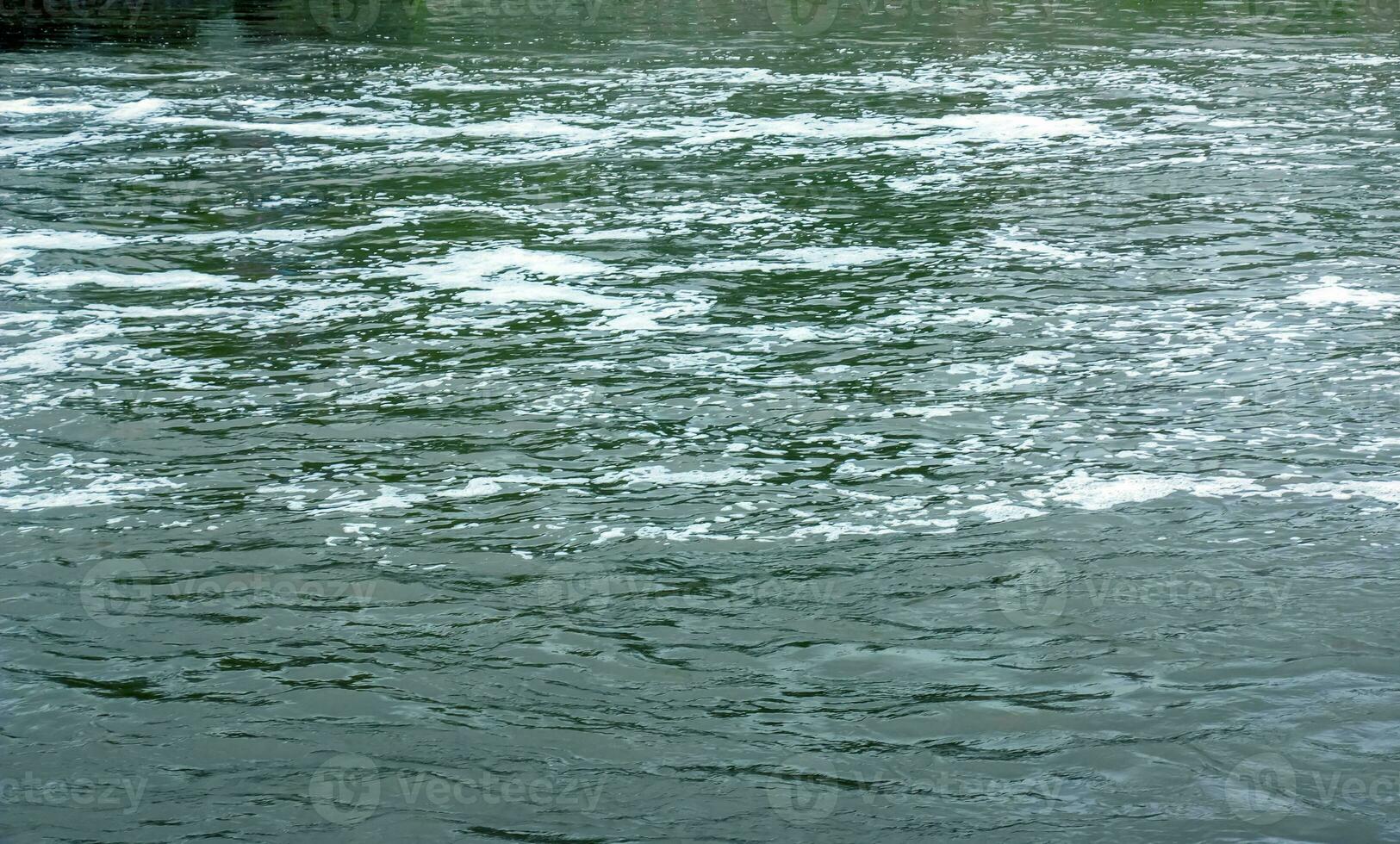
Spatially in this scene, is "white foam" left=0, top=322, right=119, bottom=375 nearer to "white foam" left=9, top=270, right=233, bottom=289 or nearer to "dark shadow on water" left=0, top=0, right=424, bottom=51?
A: "white foam" left=9, top=270, right=233, bottom=289

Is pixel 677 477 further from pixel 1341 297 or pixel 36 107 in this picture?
pixel 36 107

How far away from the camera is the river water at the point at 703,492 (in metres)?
6.89

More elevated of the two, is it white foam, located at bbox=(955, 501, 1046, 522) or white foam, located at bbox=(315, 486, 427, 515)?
white foam, located at bbox=(315, 486, 427, 515)

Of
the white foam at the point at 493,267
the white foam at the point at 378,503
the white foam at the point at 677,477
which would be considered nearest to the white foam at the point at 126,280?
the white foam at the point at 493,267

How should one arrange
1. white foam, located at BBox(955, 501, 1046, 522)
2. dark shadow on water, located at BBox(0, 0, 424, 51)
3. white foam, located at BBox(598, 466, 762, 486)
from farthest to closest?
dark shadow on water, located at BBox(0, 0, 424, 51) < white foam, located at BBox(598, 466, 762, 486) < white foam, located at BBox(955, 501, 1046, 522)

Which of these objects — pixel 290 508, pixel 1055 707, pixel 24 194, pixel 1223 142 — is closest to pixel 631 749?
pixel 1055 707

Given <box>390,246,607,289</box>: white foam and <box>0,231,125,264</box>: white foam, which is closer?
<box>390,246,607,289</box>: white foam

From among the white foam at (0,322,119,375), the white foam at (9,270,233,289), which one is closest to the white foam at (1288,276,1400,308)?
the white foam at (9,270,233,289)

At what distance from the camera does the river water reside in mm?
6895

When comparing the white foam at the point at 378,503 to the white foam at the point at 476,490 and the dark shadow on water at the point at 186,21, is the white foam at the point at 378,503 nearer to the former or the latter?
the white foam at the point at 476,490

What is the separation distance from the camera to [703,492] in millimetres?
9945

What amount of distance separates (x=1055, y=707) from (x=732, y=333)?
654cm

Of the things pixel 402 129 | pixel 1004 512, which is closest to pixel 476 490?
pixel 1004 512

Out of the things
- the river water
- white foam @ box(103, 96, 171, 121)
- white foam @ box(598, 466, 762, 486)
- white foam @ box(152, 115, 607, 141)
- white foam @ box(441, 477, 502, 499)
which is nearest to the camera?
the river water
